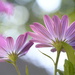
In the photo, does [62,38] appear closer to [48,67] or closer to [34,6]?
[48,67]

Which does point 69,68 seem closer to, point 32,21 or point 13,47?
point 13,47

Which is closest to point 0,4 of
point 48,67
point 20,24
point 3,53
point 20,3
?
point 48,67

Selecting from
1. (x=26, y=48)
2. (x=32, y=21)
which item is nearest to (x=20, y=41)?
(x=26, y=48)

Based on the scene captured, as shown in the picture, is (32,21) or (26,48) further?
(32,21)

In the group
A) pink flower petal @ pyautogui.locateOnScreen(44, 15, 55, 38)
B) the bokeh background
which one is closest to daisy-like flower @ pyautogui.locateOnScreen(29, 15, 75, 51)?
pink flower petal @ pyautogui.locateOnScreen(44, 15, 55, 38)

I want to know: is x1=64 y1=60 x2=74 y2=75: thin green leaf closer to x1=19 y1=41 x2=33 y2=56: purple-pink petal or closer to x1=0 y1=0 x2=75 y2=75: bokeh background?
x1=19 y1=41 x2=33 y2=56: purple-pink petal
